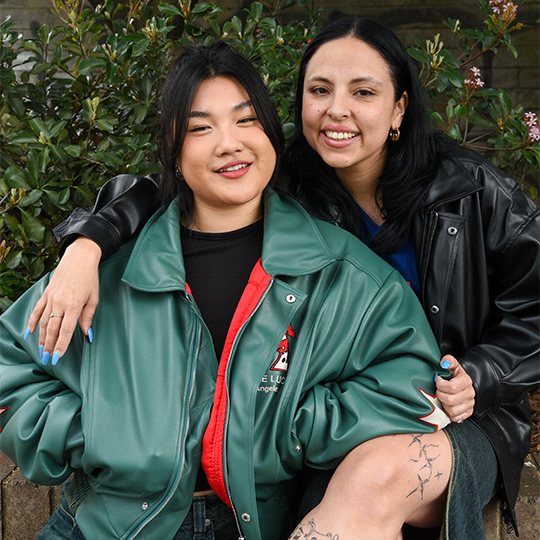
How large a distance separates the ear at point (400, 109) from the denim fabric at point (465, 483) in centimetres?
103

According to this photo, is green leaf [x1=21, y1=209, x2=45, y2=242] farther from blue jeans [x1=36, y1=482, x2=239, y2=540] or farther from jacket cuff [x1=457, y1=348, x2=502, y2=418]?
jacket cuff [x1=457, y1=348, x2=502, y2=418]

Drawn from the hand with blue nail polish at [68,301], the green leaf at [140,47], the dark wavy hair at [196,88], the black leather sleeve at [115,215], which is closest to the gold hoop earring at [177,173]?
the dark wavy hair at [196,88]

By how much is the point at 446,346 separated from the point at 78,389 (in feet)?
3.80

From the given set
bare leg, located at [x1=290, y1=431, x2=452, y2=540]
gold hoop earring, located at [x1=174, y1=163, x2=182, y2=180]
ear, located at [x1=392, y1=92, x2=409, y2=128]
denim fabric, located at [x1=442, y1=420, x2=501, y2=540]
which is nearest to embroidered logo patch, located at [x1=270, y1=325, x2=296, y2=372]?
bare leg, located at [x1=290, y1=431, x2=452, y2=540]

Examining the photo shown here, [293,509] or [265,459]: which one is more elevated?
[265,459]

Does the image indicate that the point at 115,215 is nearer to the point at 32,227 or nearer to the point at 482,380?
the point at 32,227

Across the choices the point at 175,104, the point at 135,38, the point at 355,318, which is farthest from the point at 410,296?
the point at 135,38

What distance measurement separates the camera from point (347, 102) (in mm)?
1839

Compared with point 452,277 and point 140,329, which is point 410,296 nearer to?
point 452,277

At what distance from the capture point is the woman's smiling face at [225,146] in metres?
1.59

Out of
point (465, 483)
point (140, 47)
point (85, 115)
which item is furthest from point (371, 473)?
point (85, 115)

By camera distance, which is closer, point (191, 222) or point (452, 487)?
point (452, 487)

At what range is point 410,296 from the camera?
5.45 feet

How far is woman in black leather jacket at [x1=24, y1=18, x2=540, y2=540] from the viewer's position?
1636 mm
